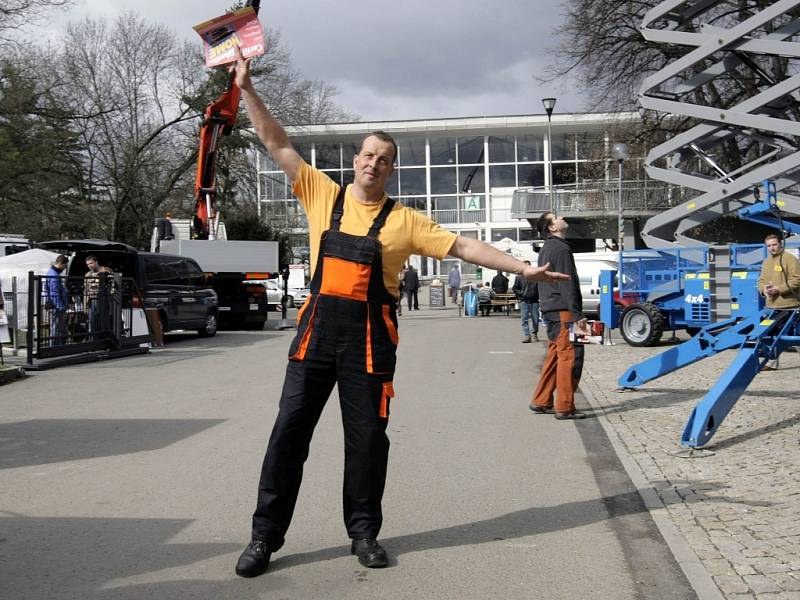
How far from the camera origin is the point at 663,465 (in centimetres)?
692

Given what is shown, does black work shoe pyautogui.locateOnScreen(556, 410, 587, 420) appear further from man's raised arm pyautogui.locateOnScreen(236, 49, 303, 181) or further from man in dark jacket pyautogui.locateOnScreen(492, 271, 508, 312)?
man in dark jacket pyautogui.locateOnScreen(492, 271, 508, 312)

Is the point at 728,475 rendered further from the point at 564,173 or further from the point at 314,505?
the point at 564,173

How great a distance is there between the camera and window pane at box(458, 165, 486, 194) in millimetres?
56281

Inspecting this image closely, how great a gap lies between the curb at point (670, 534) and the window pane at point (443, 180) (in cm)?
4936

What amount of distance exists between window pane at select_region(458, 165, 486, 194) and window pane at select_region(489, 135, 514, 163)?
3.50ft

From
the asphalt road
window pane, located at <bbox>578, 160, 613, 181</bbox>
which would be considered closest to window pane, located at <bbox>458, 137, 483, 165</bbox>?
window pane, located at <bbox>578, 160, 613, 181</bbox>

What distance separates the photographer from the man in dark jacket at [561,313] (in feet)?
29.0

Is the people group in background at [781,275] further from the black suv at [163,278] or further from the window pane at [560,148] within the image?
the window pane at [560,148]

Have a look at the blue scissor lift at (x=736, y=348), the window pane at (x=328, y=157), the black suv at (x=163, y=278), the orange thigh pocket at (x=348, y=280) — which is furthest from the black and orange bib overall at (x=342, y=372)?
the window pane at (x=328, y=157)

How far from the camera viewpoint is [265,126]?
4.66 meters

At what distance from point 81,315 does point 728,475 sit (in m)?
11.9

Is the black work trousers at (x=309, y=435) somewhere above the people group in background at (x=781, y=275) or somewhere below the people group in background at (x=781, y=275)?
below

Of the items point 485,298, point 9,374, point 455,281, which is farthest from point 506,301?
point 9,374

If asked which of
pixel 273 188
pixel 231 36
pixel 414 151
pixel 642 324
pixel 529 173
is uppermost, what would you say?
pixel 414 151
